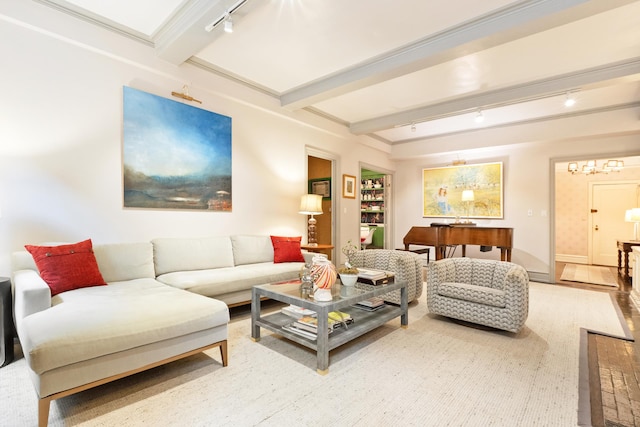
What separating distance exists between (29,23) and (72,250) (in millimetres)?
1911

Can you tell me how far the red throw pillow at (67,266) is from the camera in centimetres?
230

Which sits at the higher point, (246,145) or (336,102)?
(336,102)

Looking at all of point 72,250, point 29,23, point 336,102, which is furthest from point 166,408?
point 336,102

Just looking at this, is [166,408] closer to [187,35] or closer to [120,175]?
[120,175]

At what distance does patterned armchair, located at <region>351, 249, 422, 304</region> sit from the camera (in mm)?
3545

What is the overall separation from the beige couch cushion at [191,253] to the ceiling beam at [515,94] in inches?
134

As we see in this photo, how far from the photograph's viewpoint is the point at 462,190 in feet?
21.6

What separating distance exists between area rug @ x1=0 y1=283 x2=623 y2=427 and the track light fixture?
258cm

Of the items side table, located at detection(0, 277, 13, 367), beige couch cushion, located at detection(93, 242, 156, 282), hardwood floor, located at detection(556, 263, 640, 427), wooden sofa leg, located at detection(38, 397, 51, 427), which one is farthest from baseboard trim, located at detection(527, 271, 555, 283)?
side table, located at detection(0, 277, 13, 367)

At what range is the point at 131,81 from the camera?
3141mm

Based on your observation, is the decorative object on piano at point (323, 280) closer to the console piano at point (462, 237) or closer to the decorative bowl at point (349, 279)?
the decorative bowl at point (349, 279)

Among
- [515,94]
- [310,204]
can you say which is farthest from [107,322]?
[515,94]

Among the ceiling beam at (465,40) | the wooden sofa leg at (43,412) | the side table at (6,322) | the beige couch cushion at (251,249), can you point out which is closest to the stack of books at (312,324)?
the wooden sofa leg at (43,412)

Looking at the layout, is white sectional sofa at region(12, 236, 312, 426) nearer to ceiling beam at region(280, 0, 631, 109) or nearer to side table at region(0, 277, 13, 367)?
side table at region(0, 277, 13, 367)
